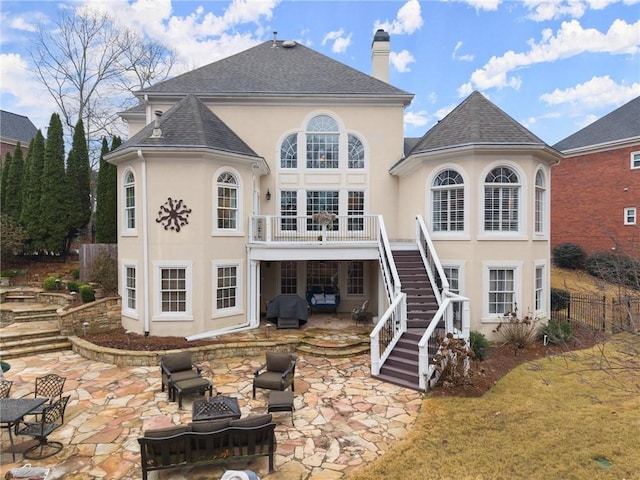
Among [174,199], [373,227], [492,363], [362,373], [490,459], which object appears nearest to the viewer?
[490,459]

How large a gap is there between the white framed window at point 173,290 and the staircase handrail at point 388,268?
6815 millimetres

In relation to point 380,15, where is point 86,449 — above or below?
below

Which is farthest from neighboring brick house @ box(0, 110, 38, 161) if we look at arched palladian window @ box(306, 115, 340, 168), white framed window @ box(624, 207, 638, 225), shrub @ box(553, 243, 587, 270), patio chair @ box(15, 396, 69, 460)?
white framed window @ box(624, 207, 638, 225)

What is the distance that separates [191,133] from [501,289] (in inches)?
487

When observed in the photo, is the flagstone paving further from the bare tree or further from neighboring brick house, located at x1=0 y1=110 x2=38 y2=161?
neighboring brick house, located at x1=0 y1=110 x2=38 y2=161

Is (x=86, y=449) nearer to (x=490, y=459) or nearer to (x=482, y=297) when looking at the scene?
(x=490, y=459)

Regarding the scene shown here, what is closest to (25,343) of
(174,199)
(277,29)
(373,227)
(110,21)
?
(174,199)

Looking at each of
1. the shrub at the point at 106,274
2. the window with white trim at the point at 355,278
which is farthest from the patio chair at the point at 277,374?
the shrub at the point at 106,274

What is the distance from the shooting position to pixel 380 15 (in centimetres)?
1747

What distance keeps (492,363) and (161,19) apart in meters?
19.9

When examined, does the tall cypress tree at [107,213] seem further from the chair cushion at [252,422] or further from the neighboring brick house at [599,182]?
the neighboring brick house at [599,182]

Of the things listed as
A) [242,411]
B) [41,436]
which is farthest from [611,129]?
[41,436]

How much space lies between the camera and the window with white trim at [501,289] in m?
12.5

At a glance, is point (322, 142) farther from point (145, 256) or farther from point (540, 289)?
point (540, 289)
